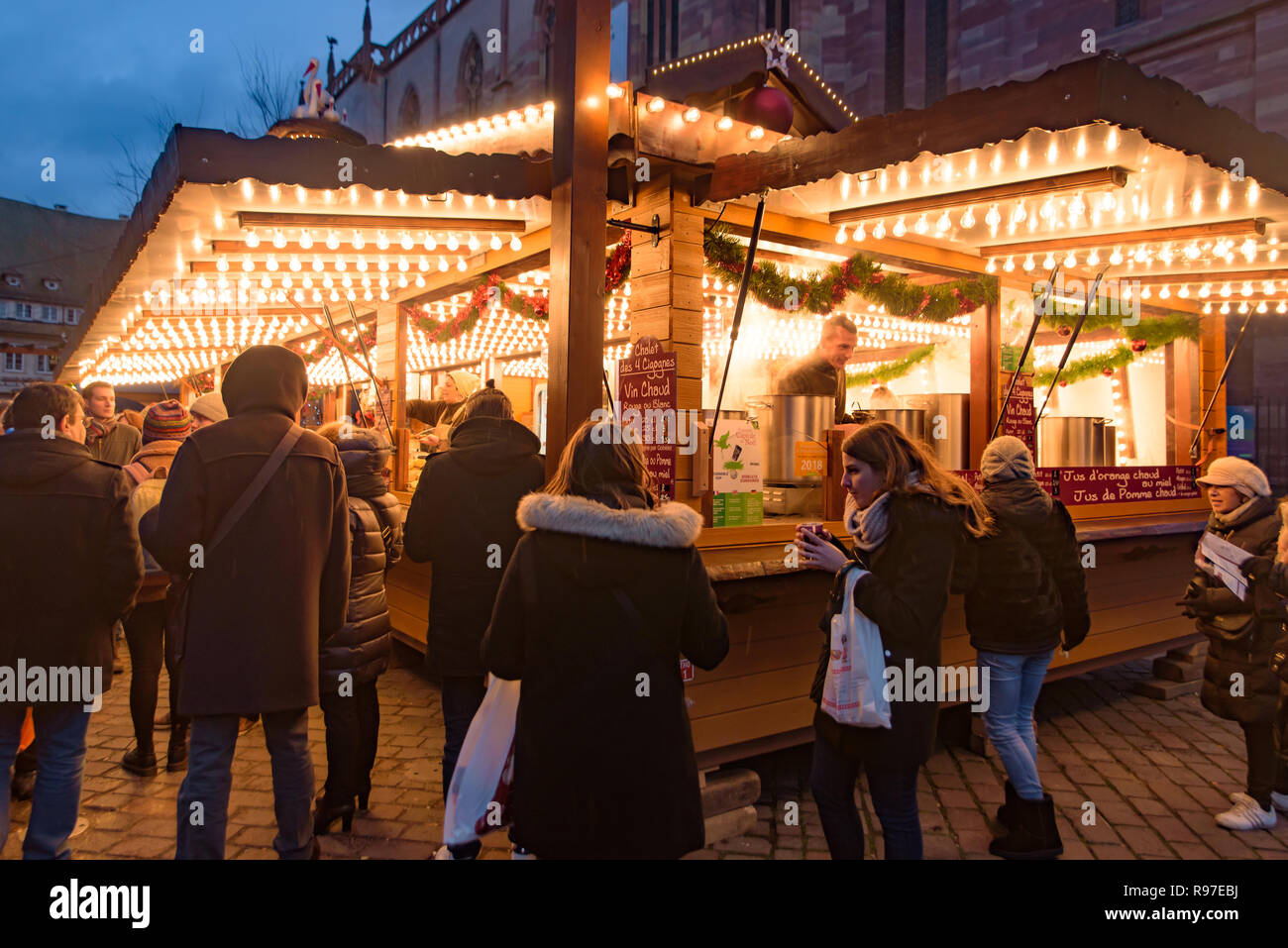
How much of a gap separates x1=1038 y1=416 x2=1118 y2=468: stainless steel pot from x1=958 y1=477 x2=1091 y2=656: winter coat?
405cm

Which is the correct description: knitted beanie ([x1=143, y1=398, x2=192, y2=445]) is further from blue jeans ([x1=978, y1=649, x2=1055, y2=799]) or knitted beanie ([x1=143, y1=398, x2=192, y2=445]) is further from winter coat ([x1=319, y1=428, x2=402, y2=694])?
blue jeans ([x1=978, y1=649, x2=1055, y2=799])

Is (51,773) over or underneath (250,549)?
underneath

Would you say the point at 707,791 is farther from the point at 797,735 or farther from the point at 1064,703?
the point at 1064,703

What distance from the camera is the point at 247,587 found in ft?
9.54

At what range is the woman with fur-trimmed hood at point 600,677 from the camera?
2238mm

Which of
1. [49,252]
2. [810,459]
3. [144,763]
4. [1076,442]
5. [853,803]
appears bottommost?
[144,763]

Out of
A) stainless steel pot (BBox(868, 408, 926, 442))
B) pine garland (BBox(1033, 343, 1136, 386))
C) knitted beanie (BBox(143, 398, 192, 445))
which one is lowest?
knitted beanie (BBox(143, 398, 192, 445))

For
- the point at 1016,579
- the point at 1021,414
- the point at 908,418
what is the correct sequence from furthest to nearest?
1. the point at 1021,414
2. the point at 908,418
3. the point at 1016,579

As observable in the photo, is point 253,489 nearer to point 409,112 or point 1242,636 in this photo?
point 1242,636

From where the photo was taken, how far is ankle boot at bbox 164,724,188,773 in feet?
15.6

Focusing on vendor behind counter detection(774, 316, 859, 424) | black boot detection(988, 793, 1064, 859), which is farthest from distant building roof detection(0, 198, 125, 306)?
black boot detection(988, 793, 1064, 859)

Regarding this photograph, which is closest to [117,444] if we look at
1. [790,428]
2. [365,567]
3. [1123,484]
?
[365,567]

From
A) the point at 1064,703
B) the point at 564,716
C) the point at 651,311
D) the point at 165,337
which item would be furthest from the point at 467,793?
the point at 165,337

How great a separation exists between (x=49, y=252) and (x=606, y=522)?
49637mm
